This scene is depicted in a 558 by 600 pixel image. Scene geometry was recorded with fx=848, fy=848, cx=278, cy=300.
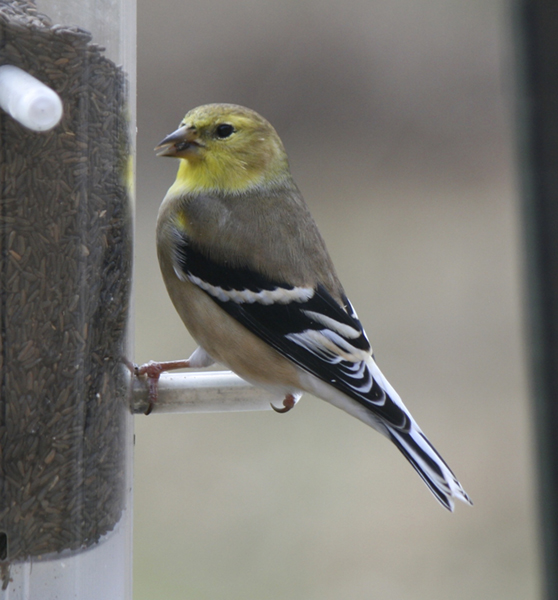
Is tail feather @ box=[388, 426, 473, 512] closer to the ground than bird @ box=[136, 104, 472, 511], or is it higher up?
closer to the ground

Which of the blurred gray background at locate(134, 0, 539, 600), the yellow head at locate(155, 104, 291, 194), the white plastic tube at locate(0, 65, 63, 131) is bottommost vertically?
the blurred gray background at locate(134, 0, 539, 600)

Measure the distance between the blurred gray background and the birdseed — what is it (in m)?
2.75

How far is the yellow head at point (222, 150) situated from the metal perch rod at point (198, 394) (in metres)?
0.53

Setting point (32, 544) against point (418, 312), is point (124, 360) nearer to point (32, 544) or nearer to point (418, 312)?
point (32, 544)

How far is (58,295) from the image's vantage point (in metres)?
1.75

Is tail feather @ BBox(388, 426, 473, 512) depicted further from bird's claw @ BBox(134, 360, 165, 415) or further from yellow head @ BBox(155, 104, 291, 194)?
yellow head @ BBox(155, 104, 291, 194)

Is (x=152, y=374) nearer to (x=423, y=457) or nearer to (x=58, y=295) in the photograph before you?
(x=58, y=295)

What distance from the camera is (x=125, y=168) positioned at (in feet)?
6.50

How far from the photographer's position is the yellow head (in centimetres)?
228

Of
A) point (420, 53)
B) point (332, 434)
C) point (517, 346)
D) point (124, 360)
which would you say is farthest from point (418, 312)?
point (124, 360)

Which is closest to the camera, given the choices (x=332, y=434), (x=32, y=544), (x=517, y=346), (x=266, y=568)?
(x=32, y=544)

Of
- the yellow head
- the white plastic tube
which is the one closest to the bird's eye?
the yellow head

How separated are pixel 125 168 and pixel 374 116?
607 centimetres

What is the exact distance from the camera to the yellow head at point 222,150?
228 centimetres
